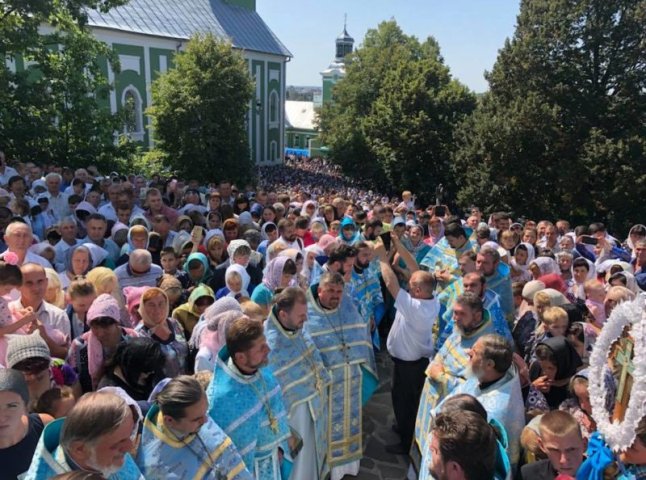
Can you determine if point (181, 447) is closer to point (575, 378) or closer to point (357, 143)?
point (575, 378)

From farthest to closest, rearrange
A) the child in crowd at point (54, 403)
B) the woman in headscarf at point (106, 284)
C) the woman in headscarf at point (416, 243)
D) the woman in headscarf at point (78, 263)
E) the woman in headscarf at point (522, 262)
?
1. the woman in headscarf at point (416, 243)
2. the woman in headscarf at point (522, 262)
3. the woman in headscarf at point (78, 263)
4. the woman in headscarf at point (106, 284)
5. the child in crowd at point (54, 403)

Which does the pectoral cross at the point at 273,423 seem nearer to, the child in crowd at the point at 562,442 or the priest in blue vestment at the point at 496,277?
the child in crowd at the point at 562,442

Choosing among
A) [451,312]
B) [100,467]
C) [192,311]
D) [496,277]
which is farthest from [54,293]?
[496,277]

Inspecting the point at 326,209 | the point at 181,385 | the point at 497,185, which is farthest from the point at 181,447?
the point at 497,185

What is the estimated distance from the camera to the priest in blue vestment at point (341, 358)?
14.8 feet

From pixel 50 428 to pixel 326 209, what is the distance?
282 inches

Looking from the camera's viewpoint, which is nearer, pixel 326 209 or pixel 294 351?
pixel 294 351

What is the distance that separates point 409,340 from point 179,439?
267 centimetres

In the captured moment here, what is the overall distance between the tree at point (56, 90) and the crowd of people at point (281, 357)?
387 inches

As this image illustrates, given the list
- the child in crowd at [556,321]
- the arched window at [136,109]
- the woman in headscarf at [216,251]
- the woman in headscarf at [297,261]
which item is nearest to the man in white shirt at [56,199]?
the woman in headscarf at [216,251]

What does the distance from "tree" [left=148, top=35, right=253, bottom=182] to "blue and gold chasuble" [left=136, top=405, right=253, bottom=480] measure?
23.4m

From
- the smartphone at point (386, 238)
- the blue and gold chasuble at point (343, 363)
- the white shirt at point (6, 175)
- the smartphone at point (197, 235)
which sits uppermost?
the white shirt at point (6, 175)

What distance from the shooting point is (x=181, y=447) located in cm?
272

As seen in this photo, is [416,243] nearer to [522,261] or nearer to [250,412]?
[522,261]
